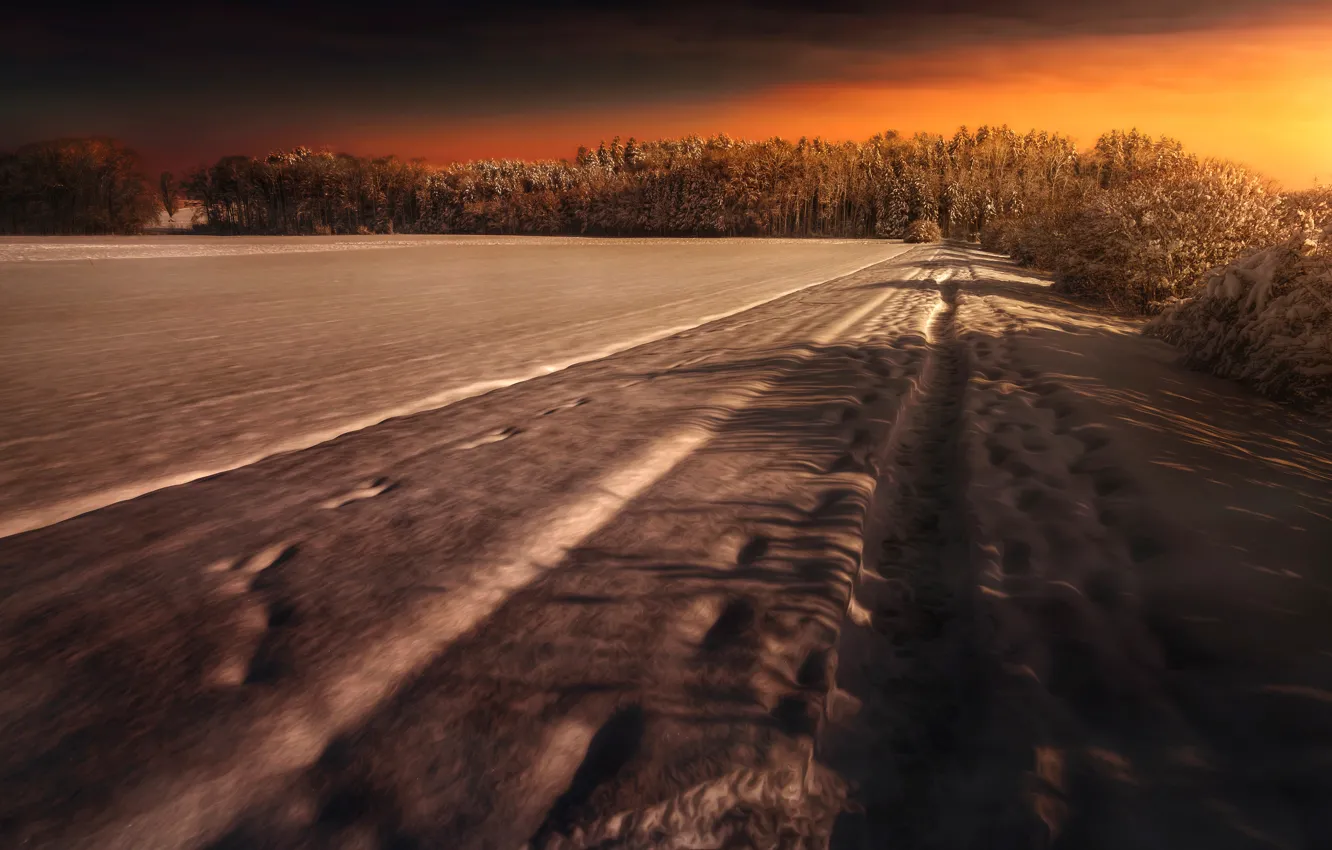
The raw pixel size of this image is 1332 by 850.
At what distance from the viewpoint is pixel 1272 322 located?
5.81 meters

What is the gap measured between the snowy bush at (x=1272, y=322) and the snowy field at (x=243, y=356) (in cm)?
534

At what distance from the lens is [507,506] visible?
299 centimetres

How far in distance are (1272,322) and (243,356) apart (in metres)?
9.12

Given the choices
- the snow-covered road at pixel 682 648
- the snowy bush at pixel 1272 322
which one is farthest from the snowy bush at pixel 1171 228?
the snow-covered road at pixel 682 648

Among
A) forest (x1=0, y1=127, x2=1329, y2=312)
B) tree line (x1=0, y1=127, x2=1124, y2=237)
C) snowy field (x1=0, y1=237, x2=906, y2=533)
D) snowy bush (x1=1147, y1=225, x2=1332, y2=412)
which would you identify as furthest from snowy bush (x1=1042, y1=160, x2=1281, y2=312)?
tree line (x1=0, y1=127, x2=1124, y2=237)

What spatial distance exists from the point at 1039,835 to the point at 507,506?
2.21 metres

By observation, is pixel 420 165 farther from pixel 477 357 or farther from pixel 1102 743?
pixel 1102 743

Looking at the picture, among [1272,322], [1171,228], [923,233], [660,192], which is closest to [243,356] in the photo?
[1272,322]

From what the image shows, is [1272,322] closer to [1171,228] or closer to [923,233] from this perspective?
[1171,228]

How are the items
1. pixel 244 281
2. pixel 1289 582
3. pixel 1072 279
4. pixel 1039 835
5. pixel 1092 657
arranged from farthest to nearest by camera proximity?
pixel 244 281 < pixel 1072 279 < pixel 1289 582 < pixel 1092 657 < pixel 1039 835

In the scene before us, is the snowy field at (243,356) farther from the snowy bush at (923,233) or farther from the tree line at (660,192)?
the tree line at (660,192)

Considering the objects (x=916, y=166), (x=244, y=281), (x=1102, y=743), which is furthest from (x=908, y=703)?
(x=916, y=166)

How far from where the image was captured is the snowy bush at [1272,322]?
17.0ft

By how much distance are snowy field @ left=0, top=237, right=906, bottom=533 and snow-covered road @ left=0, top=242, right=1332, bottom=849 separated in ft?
1.89
